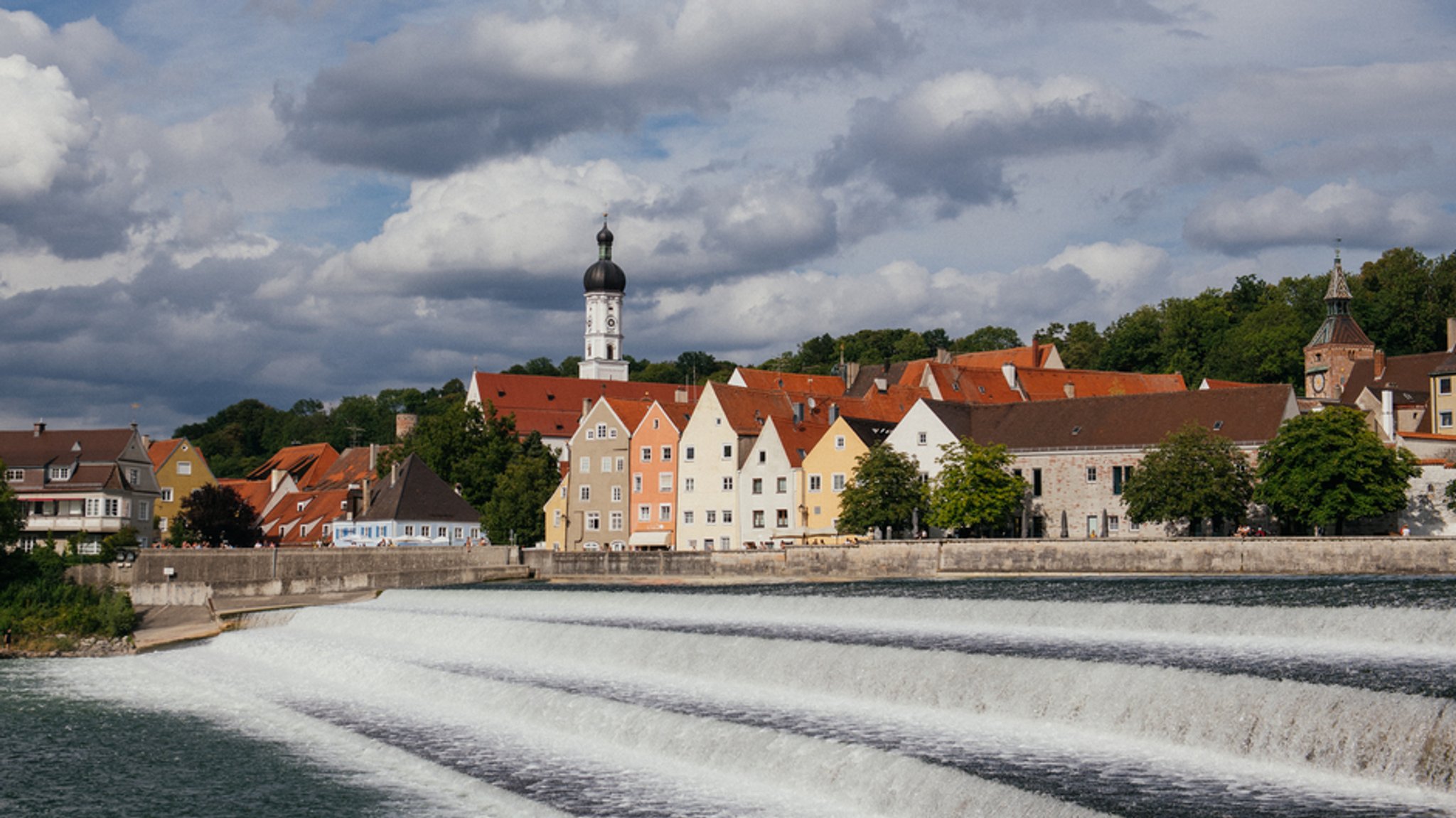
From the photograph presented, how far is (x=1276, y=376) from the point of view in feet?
408

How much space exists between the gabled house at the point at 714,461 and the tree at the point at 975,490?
1484 centimetres

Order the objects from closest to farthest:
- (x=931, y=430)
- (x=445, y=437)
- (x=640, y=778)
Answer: (x=640, y=778), (x=931, y=430), (x=445, y=437)

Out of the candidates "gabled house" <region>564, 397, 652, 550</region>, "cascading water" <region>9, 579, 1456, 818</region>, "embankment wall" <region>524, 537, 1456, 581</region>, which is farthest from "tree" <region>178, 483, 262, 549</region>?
"cascading water" <region>9, 579, 1456, 818</region>

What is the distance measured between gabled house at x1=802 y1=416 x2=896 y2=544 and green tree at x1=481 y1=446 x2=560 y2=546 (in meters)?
19.4

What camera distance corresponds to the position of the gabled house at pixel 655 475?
281 feet

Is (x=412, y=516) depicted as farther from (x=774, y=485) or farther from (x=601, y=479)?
(x=774, y=485)

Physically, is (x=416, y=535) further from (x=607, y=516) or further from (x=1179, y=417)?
(x=1179, y=417)

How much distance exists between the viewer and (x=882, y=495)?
7088 centimetres

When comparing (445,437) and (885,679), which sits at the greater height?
(445,437)

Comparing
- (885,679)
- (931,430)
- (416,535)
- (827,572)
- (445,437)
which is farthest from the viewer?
(445,437)

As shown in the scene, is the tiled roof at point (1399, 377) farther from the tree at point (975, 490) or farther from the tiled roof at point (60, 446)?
the tiled roof at point (60, 446)

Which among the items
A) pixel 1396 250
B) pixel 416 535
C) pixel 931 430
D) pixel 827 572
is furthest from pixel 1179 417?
pixel 1396 250

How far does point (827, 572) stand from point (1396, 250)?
86648mm

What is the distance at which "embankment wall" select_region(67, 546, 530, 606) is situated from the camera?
63.2 meters
